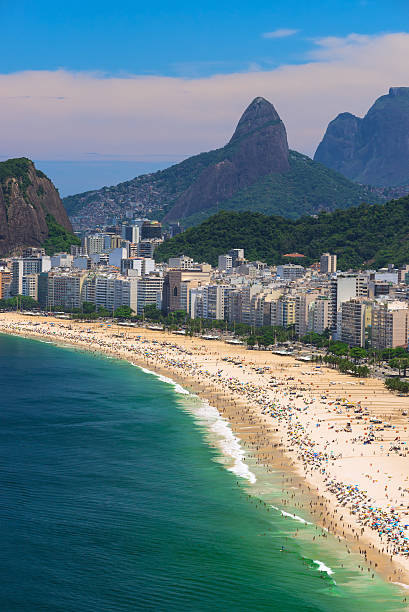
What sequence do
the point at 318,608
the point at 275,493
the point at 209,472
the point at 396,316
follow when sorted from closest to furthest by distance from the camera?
the point at 318,608
the point at 275,493
the point at 209,472
the point at 396,316

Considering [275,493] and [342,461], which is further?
[342,461]

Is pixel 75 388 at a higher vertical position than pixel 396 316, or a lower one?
lower

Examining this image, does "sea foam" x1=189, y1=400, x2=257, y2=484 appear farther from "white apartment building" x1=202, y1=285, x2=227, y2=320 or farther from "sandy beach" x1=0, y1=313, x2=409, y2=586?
"white apartment building" x1=202, y1=285, x2=227, y2=320

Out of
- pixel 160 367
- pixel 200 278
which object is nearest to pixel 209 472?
pixel 160 367

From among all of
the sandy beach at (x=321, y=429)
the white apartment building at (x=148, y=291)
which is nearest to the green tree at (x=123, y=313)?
the white apartment building at (x=148, y=291)

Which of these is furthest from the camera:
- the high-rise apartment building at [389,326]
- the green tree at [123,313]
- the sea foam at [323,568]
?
the green tree at [123,313]

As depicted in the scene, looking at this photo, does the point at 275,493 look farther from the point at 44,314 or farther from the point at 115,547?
the point at 44,314

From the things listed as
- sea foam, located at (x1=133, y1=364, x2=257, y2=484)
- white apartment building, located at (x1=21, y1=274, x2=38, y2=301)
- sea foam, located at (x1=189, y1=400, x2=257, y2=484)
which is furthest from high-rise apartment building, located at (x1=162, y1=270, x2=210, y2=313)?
sea foam, located at (x1=189, y1=400, x2=257, y2=484)

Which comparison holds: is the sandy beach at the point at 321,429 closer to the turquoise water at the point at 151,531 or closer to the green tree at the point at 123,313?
the turquoise water at the point at 151,531

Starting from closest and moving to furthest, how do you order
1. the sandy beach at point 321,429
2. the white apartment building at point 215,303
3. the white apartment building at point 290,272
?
the sandy beach at point 321,429 → the white apartment building at point 215,303 → the white apartment building at point 290,272
